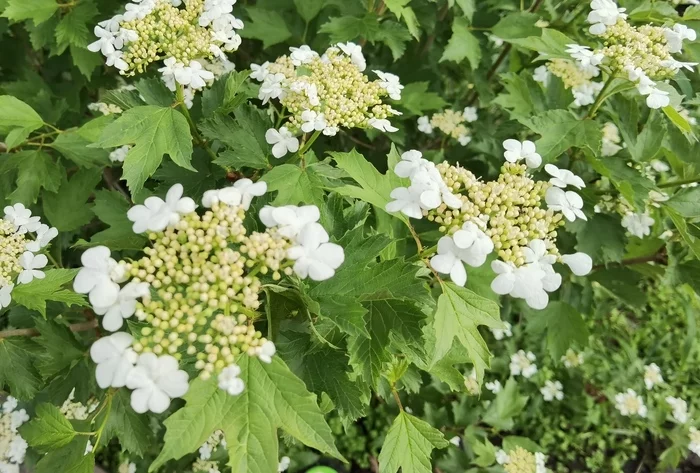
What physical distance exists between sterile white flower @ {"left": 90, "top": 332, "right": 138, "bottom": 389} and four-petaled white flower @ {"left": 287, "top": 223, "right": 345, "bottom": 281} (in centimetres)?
37

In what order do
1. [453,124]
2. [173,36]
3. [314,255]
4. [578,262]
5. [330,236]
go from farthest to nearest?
[453,124] < [173,36] < [330,236] < [578,262] < [314,255]

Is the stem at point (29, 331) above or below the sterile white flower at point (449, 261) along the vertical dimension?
below

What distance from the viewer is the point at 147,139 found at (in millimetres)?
1572

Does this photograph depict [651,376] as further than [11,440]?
Yes

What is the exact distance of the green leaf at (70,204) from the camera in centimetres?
218

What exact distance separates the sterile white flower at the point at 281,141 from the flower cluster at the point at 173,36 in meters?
0.26

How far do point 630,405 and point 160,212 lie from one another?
324 centimetres

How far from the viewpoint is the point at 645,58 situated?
5.50 feet

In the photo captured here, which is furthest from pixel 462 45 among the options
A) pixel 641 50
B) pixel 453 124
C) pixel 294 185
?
pixel 294 185

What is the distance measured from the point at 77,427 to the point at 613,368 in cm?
336

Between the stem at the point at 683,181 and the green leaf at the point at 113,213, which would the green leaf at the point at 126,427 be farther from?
the stem at the point at 683,181

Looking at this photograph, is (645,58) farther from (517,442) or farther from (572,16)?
(517,442)

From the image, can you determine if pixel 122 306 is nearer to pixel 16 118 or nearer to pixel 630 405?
pixel 16 118

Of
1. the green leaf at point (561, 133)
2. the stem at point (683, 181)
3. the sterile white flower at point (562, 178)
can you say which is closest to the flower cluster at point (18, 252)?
the sterile white flower at point (562, 178)
